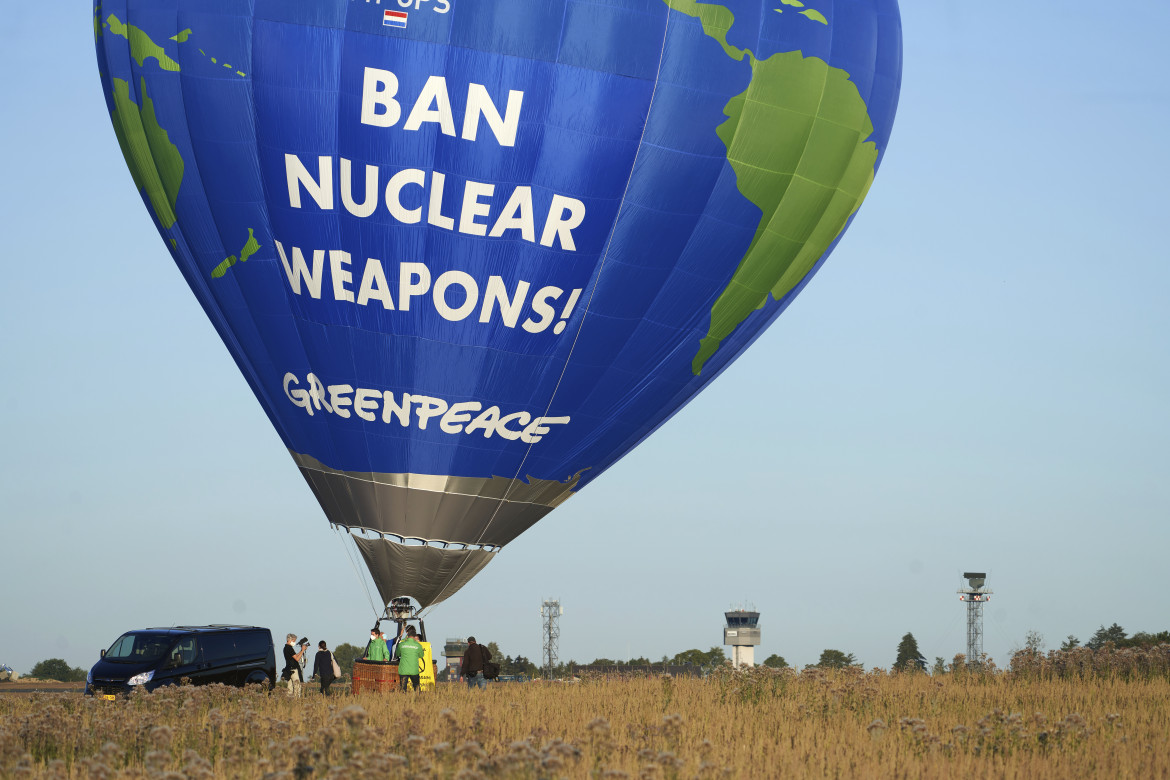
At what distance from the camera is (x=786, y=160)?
72.4 ft

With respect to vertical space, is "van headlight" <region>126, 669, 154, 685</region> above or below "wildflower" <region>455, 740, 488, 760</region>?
below

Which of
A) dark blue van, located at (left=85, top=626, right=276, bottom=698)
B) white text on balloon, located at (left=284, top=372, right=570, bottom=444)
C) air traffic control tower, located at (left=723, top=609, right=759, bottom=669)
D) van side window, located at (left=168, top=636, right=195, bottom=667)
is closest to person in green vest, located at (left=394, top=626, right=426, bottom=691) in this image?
dark blue van, located at (left=85, top=626, right=276, bottom=698)

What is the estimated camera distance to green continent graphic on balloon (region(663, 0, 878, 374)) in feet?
69.8

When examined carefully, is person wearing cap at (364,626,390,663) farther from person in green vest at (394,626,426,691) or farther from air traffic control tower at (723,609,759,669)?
air traffic control tower at (723,609,759,669)

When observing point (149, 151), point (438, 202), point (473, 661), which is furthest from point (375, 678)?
point (149, 151)

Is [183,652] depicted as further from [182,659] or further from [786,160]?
[786,160]

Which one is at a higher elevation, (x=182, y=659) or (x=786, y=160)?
(x=786, y=160)

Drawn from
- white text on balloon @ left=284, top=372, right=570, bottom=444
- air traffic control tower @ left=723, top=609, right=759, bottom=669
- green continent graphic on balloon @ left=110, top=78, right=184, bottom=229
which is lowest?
air traffic control tower @ left=723, top=609, right=759, bottom=669

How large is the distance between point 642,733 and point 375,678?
10902 mm

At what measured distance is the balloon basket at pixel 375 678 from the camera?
22078mm

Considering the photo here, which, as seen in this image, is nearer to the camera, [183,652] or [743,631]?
[183,652]

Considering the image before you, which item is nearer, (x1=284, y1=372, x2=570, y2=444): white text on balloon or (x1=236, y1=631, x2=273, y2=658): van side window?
(x1=284, y1=372, x2=570, y2=444): white text on balloon

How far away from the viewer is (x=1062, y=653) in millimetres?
19656

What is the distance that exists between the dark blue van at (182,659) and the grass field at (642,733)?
5118 mm
